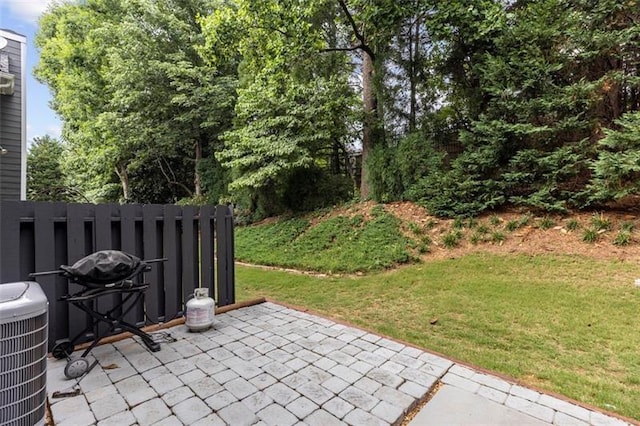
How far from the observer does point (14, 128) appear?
569 centimetres

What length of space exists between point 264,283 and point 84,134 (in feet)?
42.6

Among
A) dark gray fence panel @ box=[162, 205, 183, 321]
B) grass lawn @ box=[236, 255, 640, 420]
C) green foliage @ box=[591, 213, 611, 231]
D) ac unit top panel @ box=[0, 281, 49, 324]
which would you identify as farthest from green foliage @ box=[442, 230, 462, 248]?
Answer: ac unit top panel @ box=[0, 281, 49, 324]

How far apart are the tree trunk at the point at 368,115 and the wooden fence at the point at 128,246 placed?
5.26 m

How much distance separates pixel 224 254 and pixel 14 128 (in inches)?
209

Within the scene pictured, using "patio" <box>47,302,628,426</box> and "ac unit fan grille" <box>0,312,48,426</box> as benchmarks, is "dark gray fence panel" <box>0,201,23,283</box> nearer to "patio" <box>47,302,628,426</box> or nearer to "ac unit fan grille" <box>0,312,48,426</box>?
"patio" <box>47,302,628,426</box>

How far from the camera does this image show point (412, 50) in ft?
24.7

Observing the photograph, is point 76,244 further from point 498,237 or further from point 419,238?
point 498,237

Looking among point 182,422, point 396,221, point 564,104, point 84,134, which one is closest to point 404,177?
point 396,221

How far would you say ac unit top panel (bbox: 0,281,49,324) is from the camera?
1323 mm

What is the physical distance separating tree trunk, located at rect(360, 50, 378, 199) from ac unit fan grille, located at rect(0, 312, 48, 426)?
734 cm

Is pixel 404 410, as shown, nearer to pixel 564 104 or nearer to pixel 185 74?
pixel 564 104

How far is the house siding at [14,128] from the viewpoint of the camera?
5.57m

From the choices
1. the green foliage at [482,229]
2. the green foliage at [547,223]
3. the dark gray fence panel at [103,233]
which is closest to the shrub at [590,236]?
the green foliage at [547,223]

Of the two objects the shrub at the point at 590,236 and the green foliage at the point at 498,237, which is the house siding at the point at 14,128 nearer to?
the green foliage at the point at 498,237
